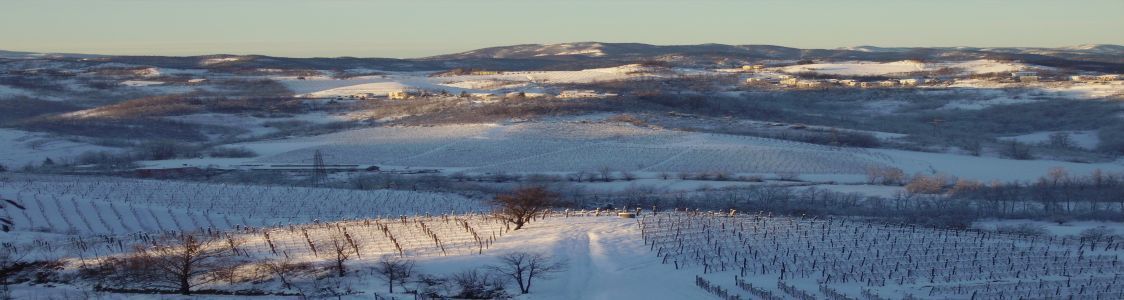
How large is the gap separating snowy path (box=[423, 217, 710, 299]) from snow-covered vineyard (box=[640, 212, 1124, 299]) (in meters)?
0.44

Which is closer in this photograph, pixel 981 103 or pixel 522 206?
pixel 522 206

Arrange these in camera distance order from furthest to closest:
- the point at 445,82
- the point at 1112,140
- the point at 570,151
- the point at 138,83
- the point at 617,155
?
the point at 445,82
the point at 138,83
the point at 1112,140
the point at 570,151
the point at 617,155

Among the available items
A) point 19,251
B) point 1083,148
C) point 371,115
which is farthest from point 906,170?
point 371,115

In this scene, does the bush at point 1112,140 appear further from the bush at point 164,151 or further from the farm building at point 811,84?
the bush at point 164,151

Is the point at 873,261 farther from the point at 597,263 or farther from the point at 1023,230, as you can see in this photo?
the point at 1023,230

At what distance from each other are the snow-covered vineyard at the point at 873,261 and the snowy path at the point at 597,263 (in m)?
0.44

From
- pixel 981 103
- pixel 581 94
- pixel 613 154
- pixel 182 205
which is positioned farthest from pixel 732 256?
pixel 981 103

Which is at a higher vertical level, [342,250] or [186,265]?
[186,265]

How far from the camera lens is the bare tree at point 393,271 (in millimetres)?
17438

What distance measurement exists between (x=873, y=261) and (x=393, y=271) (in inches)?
Result: 362

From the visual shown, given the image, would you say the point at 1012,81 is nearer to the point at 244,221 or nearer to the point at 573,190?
the point at 573,190

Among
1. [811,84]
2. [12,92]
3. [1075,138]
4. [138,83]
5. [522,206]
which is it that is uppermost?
[522,206]

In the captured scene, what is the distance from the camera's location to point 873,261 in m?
19.6

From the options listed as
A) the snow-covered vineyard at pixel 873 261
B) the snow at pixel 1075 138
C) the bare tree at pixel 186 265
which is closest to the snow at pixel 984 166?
the snow at pixel 1075 138
